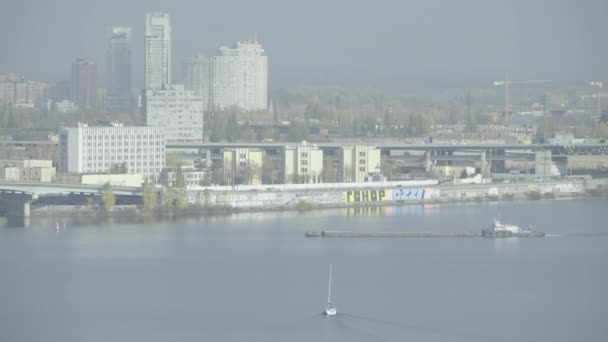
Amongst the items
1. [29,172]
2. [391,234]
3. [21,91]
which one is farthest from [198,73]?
[391,234]

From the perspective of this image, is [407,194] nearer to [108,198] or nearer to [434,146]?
[108,198]

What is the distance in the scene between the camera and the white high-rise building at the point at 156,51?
3712 cm

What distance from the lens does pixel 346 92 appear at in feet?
149

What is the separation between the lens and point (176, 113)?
26.0 metres

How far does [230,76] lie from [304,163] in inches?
715

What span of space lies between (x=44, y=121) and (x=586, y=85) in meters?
20.7

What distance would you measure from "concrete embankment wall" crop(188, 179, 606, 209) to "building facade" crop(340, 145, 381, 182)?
1.21 metres

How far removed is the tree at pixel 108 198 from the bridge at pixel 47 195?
0.14 m

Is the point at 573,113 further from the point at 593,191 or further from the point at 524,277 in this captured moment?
the point at 524,277

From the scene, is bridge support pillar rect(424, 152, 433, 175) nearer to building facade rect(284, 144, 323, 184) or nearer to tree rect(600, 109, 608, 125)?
building facade rect(284, 144, 323, 184)

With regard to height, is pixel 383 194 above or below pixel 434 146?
below

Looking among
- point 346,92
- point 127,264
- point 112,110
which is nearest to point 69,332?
point 127,264

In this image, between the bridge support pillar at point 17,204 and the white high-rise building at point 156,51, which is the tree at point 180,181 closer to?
the bridge support pillar at point 17,204

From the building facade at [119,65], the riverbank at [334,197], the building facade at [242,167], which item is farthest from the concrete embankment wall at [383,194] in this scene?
the building facade at [119,65]
